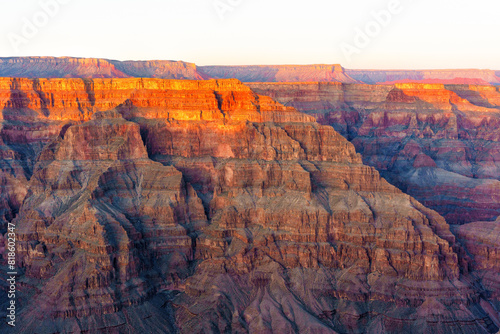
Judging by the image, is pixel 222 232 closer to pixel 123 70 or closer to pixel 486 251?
pixel 486 251

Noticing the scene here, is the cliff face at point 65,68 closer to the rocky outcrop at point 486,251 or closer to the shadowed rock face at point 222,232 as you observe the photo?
the shadowed rock face at point 222,232

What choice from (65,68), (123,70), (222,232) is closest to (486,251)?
(222,232)

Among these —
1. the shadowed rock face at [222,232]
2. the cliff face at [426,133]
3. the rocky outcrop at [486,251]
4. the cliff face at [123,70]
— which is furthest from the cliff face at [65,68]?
the rocky outcrop at [486,251]

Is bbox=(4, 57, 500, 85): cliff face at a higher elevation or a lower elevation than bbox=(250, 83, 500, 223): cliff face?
higher

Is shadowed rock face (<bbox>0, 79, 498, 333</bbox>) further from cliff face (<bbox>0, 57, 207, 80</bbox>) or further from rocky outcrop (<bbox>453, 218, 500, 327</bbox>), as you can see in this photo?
cliff face (<bbox>0, 57, 207, 80</bbox>)

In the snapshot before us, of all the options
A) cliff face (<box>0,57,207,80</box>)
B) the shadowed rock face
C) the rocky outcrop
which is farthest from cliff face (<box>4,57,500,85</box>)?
the rocky outcrop

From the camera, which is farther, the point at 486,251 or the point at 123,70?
the point at 123,70

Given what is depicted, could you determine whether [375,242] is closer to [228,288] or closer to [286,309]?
[286,309]

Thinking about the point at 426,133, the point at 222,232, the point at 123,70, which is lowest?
the point at 222,232
